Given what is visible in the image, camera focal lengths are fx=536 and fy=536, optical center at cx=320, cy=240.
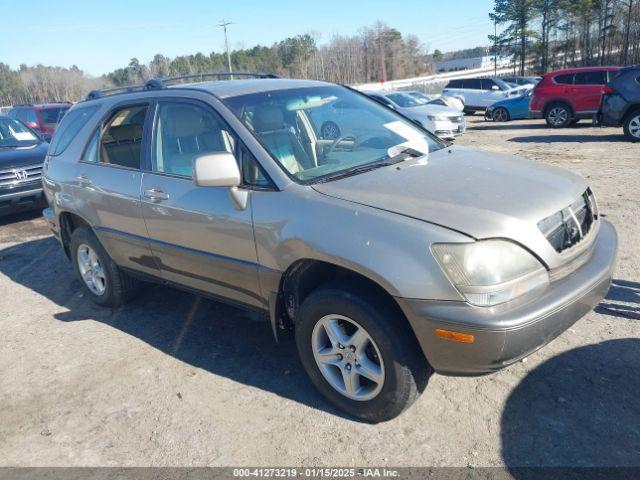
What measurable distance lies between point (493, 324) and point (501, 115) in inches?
752

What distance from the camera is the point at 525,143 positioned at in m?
13.5

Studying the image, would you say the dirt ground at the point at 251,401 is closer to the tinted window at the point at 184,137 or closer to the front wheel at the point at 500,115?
the tinted window at the point at 184,137

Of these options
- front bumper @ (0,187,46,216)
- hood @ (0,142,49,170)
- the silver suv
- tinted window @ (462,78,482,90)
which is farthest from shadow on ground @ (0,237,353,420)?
tinted window @ (462,78,482,90)

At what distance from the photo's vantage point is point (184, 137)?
3801 millimetres

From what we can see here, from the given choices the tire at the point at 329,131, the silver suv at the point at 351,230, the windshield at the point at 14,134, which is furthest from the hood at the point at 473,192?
the windshield at the point at 14,134

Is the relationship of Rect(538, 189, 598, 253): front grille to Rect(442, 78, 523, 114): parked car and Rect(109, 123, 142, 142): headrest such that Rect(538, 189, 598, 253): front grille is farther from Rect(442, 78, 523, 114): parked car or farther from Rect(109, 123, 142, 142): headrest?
Rect(442, 78, 523, 114): parked car

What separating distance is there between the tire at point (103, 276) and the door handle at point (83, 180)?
0.44 m

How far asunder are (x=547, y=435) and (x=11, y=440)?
301 cm

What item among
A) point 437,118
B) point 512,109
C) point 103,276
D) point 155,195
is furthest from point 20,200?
point 512,109

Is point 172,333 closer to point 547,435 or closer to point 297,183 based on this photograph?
point 297,183

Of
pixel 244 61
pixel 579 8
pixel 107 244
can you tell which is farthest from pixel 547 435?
pixel 244 61

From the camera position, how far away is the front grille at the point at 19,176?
8.19 metres

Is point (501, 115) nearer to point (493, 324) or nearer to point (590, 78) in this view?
point (590, 78)

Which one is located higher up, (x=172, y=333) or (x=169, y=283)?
(x=169, y=283)
